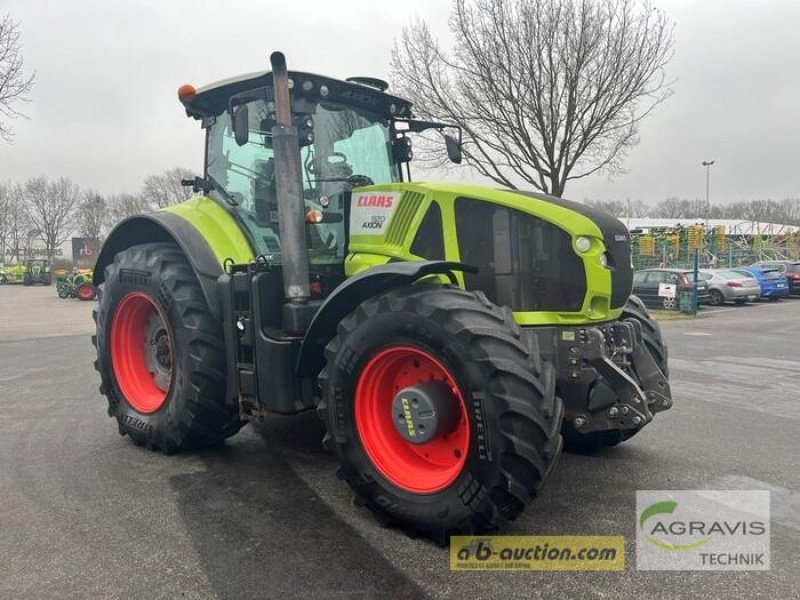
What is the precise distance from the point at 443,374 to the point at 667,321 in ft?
48.6

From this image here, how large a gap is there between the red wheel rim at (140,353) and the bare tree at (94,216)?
211 feet

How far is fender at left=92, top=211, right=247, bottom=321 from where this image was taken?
4555 mm

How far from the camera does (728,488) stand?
13.6 feet

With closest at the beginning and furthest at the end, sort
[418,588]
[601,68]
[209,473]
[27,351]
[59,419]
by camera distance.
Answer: [418,588], [209,473], [59,419], [27,351], [601,68]

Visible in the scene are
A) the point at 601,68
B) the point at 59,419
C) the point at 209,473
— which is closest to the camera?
the point at 209,473

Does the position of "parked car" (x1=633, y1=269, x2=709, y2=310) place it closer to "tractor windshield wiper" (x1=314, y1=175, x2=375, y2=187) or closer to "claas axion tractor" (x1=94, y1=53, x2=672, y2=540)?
"claas axion tractor" (x1=94, y1=53, x2=672, y2=540)

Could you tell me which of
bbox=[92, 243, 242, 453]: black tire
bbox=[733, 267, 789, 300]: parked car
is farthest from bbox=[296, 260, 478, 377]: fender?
bbox=[733, 267, 789, 300]: parked car

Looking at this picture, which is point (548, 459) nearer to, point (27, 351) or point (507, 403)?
point (507, 403)

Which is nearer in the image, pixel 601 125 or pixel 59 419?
pixel 59 419

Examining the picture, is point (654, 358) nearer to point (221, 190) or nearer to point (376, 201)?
point (376, 201)

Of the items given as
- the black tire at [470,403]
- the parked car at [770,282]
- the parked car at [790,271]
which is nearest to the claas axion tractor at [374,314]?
the black tire at [470,403]

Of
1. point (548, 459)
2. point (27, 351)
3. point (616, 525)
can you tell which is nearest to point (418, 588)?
point (548, 459)

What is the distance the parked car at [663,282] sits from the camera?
1880 cm

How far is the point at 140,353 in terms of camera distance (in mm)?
5488
